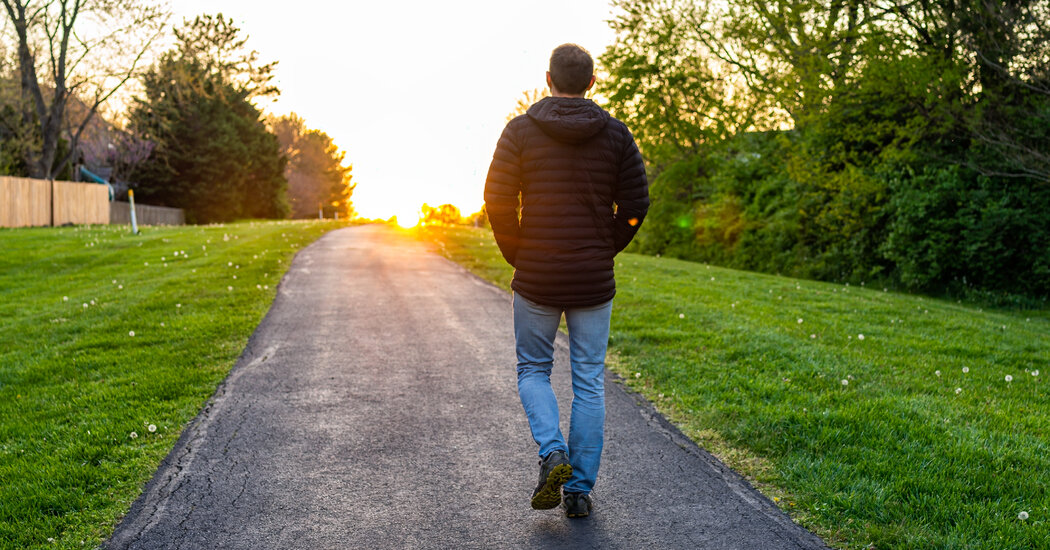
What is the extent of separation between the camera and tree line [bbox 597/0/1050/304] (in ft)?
45.0

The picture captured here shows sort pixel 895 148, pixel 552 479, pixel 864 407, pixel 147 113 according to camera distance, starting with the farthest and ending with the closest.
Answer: pixel 147 113
pixel 895 148
pixel 864 407
pixel 552 479

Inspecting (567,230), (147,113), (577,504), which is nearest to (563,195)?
(567,230)

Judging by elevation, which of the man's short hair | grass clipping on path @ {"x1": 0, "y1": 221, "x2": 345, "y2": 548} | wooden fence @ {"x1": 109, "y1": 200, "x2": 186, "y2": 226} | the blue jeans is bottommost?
grass clipping on path @ {"x1": 0, "y1": 221, "x2": 345, "y2": 548}

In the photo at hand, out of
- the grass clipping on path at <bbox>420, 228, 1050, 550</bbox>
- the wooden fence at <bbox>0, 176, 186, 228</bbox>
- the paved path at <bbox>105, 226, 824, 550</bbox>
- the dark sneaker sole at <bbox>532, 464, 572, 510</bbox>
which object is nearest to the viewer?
the dark sneaker sole at <bbox>532, 464, 572, 510</bbox>

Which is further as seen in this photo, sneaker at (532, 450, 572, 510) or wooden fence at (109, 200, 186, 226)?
wooden fence at (109, 200, 186, 226)

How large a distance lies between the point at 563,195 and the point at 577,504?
157cm

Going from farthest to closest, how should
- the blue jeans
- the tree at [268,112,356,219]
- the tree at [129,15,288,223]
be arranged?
the tree at [268,112,356,219], the tree at [129,15,288,223], the blue jeans

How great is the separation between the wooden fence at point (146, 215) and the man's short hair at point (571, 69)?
111 feet

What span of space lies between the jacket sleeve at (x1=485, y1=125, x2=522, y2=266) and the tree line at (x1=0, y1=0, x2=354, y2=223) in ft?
97.5

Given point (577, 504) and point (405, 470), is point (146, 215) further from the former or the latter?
point (577, 504)

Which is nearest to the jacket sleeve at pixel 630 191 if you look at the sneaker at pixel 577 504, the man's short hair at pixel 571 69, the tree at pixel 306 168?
the man's short hair at pixel 571 69

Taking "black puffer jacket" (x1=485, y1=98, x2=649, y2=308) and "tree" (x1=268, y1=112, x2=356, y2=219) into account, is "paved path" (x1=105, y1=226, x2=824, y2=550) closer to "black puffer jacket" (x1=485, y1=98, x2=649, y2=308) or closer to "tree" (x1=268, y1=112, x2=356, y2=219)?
"black puffer jacket" (x1=485, y1=98, x2=649, y2=308)

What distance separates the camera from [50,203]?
26641mm

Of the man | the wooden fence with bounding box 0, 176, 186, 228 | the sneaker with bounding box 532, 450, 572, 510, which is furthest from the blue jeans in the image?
the wooden fence with bounding box 0, 176, 186, 228
